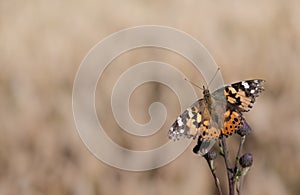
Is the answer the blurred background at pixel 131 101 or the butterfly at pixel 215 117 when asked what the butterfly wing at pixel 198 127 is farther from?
the blurred background at pixel 131 101

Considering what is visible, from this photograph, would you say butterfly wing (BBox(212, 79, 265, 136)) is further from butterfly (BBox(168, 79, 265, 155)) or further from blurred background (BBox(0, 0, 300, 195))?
blurred background (BBox(0, 0, 300, 195))

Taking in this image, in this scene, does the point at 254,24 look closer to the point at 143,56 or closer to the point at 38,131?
the point at 143,56

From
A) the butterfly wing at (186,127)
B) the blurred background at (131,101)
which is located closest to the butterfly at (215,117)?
the butterfly wing at (186,127)

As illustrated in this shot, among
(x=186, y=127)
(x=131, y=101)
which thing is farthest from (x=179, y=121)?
(x=131, y=101)

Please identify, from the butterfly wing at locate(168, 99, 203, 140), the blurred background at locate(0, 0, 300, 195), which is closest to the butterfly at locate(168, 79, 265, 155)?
the butterfly wing at locate(168, 99, 203, 140)

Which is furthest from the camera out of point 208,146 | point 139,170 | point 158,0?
point 158,0

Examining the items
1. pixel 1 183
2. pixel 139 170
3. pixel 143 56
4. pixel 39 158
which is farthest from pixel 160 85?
pixel 1 183
